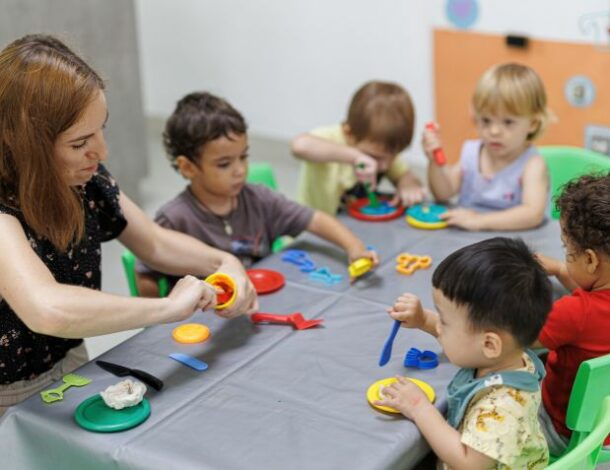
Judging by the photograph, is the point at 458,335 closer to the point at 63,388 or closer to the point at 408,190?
the point at 63,388

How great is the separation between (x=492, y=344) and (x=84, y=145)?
84 cm

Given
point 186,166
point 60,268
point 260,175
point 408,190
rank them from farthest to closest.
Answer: point 260,175
point 408,190
point 186,166
point 60,268

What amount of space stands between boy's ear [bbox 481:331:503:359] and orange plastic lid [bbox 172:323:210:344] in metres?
0.61

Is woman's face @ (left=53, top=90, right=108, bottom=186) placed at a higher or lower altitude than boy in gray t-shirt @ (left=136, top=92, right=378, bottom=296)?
higher

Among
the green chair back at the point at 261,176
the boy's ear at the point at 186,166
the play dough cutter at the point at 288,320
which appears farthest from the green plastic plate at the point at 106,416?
the green chair back at the point at 261,176

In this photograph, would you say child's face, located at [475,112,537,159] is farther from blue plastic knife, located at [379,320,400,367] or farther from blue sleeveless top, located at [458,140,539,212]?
blue plastic knife, located at [379,320,400,367]

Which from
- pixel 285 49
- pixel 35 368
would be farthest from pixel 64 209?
pixel 285 49

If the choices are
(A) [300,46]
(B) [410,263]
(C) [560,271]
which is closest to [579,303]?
(C) [560,271]

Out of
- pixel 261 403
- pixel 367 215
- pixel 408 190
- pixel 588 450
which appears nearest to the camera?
pixel 588 450

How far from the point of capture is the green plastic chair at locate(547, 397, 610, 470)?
1223mm

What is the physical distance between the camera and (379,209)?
245 centimetres

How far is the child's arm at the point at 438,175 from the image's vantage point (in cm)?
248

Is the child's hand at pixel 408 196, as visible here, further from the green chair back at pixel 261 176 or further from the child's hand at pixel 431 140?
the green chair back at pixel 261 176

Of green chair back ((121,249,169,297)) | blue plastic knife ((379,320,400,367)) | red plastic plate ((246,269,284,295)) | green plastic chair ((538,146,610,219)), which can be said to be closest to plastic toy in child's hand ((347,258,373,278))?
red plastic plate ((246,269,284,295))
